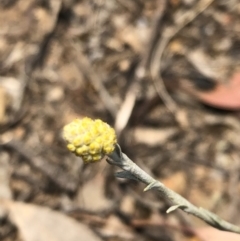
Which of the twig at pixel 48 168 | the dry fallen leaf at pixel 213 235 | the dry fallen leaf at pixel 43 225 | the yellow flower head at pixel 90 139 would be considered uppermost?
the yellow flower head at pixel 90 139

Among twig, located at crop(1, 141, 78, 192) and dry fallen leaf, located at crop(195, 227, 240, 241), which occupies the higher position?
twig, located at crop(1, 141, 78, 192)

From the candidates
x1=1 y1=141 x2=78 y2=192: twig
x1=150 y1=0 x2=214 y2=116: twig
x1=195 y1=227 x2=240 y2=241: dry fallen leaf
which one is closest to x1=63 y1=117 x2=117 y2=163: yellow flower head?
x1=195 y1=227 x2=240 y2=241: dry fallen leaf

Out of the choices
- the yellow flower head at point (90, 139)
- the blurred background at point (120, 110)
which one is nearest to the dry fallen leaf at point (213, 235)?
the blurred background at point (120, 110)

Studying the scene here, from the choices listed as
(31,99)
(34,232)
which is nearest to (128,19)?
(31,99)

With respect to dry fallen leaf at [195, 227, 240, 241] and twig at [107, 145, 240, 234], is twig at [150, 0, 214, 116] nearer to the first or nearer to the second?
dry fallen leaf at [195, 227, 240, 241]

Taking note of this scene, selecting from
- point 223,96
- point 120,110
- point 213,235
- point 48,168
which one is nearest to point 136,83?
point 120,110

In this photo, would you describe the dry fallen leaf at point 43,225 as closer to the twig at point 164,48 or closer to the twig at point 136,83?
the twig at point 136,83

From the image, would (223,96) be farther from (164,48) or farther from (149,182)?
(149,182)

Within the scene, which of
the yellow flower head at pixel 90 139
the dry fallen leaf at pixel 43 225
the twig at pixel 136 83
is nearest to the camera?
the yellow flower head at pixel 90 139
